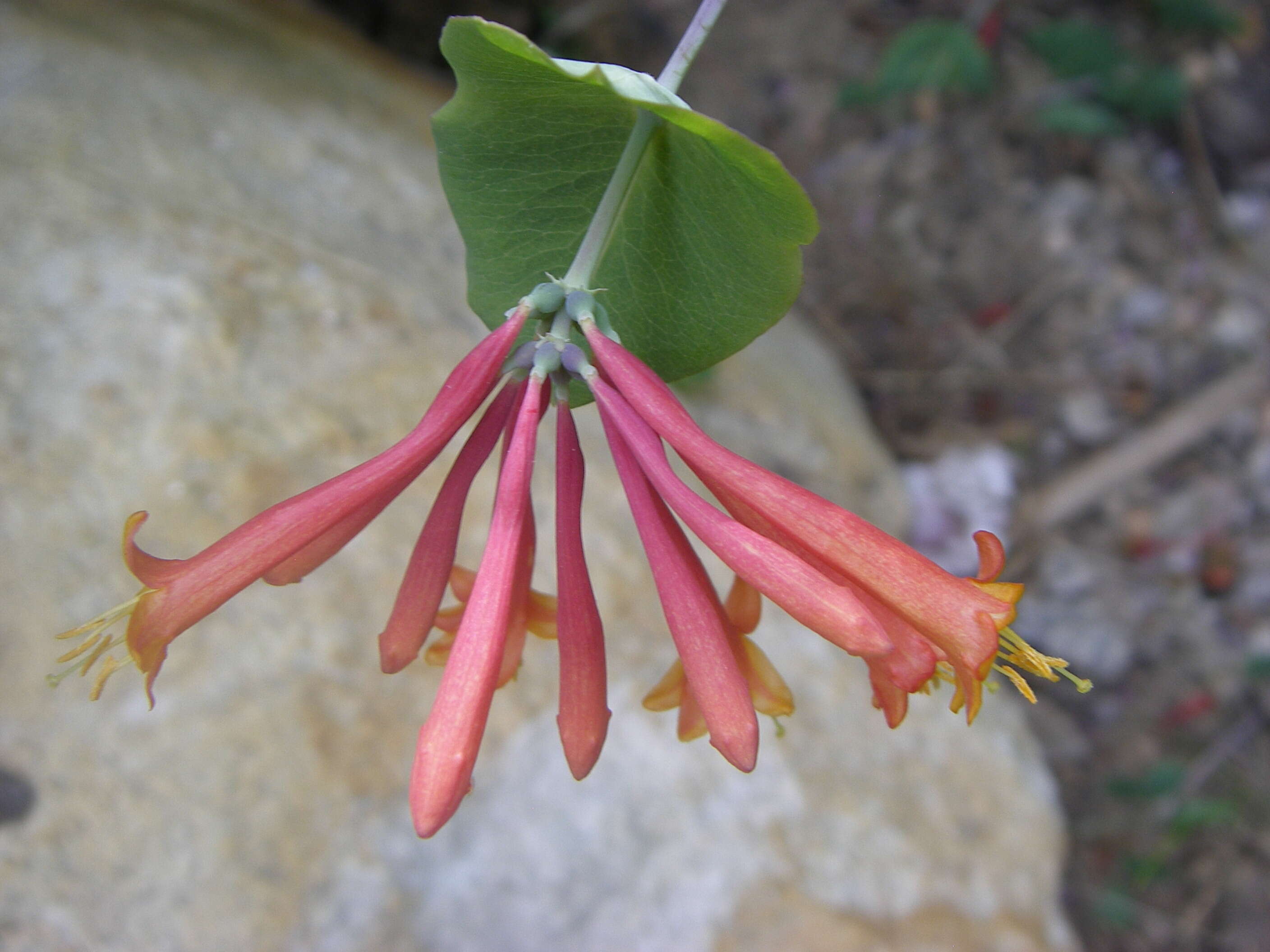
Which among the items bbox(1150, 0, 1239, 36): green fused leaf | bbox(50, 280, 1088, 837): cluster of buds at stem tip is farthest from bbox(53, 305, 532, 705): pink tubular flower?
bbox(1150, 0, 1239, 36): green fused leaf

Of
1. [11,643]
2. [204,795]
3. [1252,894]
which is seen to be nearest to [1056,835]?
[1252,894]

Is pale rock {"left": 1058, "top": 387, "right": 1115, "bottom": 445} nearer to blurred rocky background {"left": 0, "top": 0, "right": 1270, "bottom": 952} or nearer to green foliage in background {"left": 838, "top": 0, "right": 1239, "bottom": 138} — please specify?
blurred rocky background {"left": 0, "top": 0, "right": 1270, "bottom": 952}

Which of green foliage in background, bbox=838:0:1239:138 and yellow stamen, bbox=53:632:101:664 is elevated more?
green foliage in background, bbox=838:0:1239:138

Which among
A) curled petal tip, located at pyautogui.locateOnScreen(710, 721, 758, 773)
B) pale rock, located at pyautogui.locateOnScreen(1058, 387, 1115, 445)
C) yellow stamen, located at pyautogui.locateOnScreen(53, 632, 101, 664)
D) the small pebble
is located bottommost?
the small pebble

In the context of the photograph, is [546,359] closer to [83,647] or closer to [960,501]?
[83,647]

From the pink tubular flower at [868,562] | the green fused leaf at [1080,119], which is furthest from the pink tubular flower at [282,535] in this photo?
the green fused leaf at [1080,119]

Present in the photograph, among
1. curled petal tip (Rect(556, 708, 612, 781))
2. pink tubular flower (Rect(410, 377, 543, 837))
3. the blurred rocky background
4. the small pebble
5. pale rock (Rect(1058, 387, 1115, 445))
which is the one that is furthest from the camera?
pale rock (Rect(1058, 387, 1115, 445))

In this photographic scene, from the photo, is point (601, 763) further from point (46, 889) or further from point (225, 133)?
point (225, 133)
